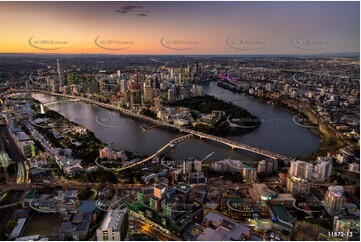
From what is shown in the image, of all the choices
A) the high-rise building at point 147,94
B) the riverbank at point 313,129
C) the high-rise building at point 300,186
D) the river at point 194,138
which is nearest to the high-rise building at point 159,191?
the high-rise building at point 300,186

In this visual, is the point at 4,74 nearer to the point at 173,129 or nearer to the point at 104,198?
the point at 173,129

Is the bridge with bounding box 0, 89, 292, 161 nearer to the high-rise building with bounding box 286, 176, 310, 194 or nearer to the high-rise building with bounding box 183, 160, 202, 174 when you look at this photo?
the high-rise building with bounding box 286, 176, 310, 194

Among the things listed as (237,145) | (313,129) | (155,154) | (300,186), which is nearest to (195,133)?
(237,145)

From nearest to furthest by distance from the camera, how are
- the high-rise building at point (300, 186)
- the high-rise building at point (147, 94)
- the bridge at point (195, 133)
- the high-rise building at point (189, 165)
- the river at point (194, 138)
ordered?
the high-rise building at point (300, 186) → the high-rise building at point (189, 165) → the bridge at point (195, 133) → the river at point (194, 138) → the high-rise building at point (147, 94)

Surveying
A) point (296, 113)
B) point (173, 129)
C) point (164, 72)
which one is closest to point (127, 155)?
point (173, 129)

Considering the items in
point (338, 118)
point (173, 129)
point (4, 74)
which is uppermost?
point (4, 74)

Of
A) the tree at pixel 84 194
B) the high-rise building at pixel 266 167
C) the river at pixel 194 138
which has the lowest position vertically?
the river at pixel 194 138

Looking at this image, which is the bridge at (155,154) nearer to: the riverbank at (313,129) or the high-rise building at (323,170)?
the riverbank at (313,129)
